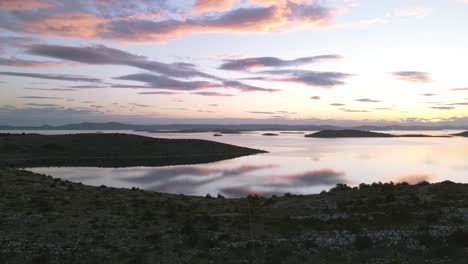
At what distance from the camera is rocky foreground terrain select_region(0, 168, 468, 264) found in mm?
17266

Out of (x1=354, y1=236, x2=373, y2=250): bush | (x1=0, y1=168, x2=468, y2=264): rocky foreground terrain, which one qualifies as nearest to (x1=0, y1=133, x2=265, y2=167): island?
(x1=0, y1=168, x2=468, y2=264): rocky foreground terrain

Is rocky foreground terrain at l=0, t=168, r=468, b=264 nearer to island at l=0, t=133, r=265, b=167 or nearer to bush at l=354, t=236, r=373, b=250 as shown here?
bush at l=354, t=236, r=373, b=250

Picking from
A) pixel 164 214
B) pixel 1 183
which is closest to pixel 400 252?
pixel 164 214

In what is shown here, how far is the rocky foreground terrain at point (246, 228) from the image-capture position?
17.3m

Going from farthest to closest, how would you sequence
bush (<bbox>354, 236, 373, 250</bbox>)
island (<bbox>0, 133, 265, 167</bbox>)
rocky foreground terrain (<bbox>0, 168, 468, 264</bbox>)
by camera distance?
island (<bbox>0, 133, 265, 167</bbox>) < bush (<bbox>354, 236, 373, 250</bbox>) < rocky foreground terrain (<bbox>0, 168, 468, 264</bbox>)

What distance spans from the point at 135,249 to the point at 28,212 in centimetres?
995

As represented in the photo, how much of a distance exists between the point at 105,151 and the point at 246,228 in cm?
9637

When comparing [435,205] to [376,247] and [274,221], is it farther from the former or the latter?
[274,221]

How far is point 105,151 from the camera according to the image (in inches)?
4331

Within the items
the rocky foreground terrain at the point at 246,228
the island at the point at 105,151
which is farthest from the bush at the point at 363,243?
the island at the point at 105,151

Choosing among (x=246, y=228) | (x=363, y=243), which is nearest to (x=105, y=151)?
(x=246, y=228)

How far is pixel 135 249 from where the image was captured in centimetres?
1820

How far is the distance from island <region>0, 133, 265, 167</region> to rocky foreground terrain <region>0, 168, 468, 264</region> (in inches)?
2557

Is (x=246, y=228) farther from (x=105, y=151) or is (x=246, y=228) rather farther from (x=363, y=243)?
(x=105, y=151)
